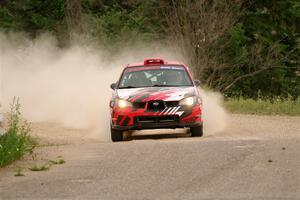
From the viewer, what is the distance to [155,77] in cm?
2014

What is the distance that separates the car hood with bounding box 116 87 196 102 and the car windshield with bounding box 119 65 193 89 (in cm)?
54

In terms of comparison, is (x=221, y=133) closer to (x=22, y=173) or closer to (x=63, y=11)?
(x=22, y=173)

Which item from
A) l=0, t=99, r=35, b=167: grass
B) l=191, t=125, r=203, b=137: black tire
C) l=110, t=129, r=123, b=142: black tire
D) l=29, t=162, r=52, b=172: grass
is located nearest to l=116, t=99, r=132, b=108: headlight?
l=110, t=129, r=123, b=142: black tire

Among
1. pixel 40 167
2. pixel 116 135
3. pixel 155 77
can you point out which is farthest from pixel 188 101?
pixel 40 167

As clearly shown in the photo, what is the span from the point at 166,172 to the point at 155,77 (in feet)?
25.0

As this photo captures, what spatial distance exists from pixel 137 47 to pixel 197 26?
4306 mm

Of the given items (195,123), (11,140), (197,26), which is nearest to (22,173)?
(11,140)

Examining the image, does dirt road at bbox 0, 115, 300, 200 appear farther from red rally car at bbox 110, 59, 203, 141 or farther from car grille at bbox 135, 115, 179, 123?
car grille at bbox 135, 115, 179, 123

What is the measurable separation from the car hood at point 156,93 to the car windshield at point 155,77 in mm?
545

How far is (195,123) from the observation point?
19047 mm

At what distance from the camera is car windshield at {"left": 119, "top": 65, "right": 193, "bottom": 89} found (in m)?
19.9

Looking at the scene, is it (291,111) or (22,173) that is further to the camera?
(291,111)

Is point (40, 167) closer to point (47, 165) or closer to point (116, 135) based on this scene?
point (47, 165)

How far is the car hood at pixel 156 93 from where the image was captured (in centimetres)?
1881
